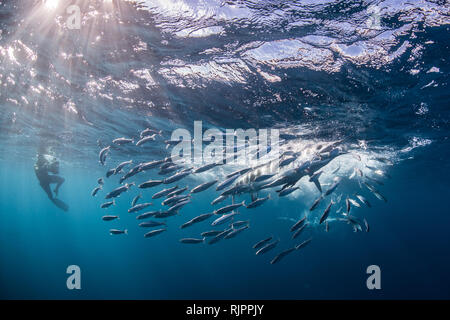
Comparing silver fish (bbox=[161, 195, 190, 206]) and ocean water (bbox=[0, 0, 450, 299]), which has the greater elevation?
ocean water (bbox=[0, 0, 450, 299])

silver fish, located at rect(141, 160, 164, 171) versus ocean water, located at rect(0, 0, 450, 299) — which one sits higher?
ocean water, located at rect(0, 0, 450, 299)

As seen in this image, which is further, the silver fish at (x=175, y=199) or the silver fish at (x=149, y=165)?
the silver fish at (x=175, y=199)

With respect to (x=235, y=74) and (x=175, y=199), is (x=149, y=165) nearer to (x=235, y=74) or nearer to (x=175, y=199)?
(x=175, y=199)

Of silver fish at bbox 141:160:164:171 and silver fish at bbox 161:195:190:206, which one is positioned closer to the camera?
silver fish at bbox 141:160:164:171

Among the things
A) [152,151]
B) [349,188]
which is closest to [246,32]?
[152,151]

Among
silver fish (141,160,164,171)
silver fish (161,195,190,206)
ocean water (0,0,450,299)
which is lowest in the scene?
silver fish (161,195,190,206)

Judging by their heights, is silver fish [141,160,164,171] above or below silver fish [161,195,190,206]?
above

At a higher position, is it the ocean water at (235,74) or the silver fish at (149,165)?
the ocean water at (235,74)

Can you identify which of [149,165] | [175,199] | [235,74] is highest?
[235,74]

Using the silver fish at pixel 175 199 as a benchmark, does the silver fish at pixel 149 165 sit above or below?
above

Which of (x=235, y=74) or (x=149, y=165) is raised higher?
(x=235, y=74)

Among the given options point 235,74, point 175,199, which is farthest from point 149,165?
point 235,74

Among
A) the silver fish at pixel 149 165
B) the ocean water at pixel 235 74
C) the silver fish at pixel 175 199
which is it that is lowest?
the silver fish at pixel 175 199

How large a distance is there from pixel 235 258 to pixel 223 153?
31.4 meters
